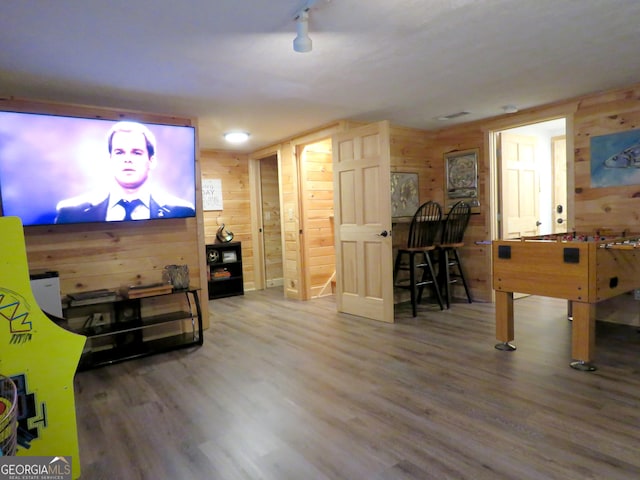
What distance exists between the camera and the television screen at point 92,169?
3.02m

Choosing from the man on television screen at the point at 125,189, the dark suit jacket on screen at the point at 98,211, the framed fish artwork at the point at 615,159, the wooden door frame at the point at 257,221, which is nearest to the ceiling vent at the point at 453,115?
the framed fish artwork at the point at 615,159

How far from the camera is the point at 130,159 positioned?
3451mm

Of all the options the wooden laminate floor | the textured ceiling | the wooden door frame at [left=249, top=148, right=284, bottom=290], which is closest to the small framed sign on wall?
the wooden door frame at [left=249, top=148, right=284, bottom=290]

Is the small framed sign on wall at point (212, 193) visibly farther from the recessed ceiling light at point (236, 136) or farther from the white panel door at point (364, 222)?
the white panel door at point (364, 222)

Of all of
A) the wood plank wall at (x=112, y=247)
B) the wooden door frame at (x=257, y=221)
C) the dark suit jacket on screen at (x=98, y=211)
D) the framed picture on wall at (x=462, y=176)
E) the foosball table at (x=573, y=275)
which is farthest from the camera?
the wooden door frame at (x=257, y=221)

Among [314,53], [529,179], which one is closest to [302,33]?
[314,53]

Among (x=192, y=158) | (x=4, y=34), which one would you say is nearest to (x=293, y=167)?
(x=192, y=158)

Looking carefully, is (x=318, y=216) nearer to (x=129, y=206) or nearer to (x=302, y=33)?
(x=129, y=206)

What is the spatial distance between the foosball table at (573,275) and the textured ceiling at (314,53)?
1322 mm

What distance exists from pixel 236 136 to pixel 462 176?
281 cm

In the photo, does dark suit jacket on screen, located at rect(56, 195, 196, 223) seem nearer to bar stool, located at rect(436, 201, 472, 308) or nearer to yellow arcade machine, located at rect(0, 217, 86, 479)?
yellow arcade machine, located at rect(0, 217, 86, 479)

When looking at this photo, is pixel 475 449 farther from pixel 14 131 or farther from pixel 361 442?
pixel 14 131

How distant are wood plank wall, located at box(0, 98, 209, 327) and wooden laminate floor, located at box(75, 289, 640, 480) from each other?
2.58 feet

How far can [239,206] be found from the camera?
630 centimetres
